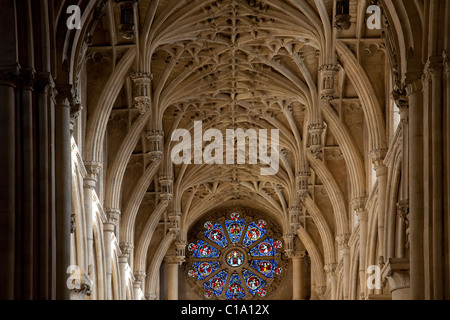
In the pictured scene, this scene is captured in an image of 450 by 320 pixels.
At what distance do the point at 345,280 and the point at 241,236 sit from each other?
14182 mm

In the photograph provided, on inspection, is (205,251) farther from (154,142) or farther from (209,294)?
(154,142)

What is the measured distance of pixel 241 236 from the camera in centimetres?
4884

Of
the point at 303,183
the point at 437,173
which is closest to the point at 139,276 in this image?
the point at 303,183

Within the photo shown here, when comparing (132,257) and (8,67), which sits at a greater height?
(8,67)

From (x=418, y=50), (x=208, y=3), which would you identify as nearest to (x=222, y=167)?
(x=208, y=3)

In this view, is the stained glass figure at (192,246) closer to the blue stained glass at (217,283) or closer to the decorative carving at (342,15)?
the blue stained glass at (217,283)

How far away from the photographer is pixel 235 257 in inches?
1919

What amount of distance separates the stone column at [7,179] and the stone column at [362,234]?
1574cm

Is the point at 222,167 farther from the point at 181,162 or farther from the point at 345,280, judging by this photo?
the point at 345,280

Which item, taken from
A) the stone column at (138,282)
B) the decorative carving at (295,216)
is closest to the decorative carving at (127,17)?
the stone column at (138,282)

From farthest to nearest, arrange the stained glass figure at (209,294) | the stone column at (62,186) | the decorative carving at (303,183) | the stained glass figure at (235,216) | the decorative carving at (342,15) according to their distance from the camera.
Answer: the stained glass figure at (235,216) < the stained glass figure at (209,294) < the decorative carving at (303,183) < the decorative carving at (342,15) < the stone column at (62,186)

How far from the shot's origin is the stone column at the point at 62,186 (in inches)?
744

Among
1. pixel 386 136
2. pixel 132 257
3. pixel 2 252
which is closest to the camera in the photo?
pixel 2 252

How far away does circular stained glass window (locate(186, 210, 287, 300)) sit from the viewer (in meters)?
47.9
